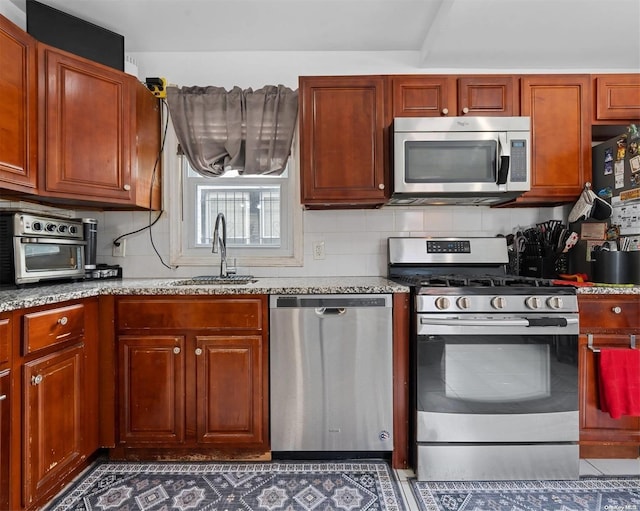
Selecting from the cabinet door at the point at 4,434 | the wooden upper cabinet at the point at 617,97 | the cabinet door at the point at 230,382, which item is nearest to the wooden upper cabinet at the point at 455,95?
the wooden upper cabinet at the point at 617,97

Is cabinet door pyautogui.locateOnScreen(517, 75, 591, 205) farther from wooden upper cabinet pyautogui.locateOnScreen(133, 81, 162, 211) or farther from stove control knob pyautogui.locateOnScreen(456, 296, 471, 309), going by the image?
wooden upper cabinet pyautogui.locateOnScreen(133, 81, 162, 211)

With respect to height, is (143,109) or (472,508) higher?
(143,109)

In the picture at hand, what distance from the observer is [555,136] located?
83.4 inches

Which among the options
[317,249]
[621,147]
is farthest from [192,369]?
[621,147]

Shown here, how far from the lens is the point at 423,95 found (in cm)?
211

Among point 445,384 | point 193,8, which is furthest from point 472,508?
point 193,8

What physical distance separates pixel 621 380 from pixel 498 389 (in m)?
0.62

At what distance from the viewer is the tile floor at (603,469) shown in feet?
5.71

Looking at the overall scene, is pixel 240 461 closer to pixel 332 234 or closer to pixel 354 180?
pixel 332 234

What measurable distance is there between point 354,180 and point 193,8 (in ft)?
4.46

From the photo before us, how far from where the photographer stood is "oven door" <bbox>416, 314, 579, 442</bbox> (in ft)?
5.61

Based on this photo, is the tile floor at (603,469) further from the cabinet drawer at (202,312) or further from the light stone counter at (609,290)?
the cabinet drawer at (202,312)

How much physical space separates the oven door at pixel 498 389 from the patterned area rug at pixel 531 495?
21 cm

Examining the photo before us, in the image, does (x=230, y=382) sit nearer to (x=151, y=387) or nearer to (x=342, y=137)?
(x=151, y=387)
